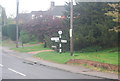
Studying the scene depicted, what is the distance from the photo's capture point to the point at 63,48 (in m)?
25.3

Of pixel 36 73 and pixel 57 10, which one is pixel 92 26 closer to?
pixel 36 73

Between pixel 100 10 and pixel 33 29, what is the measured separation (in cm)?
1275

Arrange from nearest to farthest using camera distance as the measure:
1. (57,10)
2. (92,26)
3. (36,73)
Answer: (36,73) < (92,26) < (57,10)

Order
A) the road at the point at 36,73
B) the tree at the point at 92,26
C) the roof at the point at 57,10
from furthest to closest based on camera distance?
the roof at the point at 57,10 < the tree at the point at 92,26 < the road at the point at 36,73

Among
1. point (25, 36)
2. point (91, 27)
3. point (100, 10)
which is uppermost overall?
point (100, 10)

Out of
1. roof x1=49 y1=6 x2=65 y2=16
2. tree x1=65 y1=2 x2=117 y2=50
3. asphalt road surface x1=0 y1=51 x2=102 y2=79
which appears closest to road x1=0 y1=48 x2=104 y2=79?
asphalt road surface x1=0 y1=51 x2=102 y2=79

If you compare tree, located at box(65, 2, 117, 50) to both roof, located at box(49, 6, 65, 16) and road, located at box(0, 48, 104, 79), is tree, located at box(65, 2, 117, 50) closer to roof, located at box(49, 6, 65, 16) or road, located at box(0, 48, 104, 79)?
road, located at box(0, 48, 104, 79)

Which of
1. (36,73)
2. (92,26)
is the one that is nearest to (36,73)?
(36,73)

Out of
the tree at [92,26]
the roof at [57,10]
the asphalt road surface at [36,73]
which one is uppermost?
the roof at [57,10]

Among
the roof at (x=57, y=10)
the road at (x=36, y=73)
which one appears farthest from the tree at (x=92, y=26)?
the roof at (x=57, y=10)

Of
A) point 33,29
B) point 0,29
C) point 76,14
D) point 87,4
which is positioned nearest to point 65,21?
point 76,14

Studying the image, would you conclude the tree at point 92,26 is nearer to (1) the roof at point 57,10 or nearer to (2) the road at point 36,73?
(2) the road at point 36,73

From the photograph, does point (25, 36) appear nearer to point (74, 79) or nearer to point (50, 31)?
point (50, 31)

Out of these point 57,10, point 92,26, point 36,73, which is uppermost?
point 57,10
